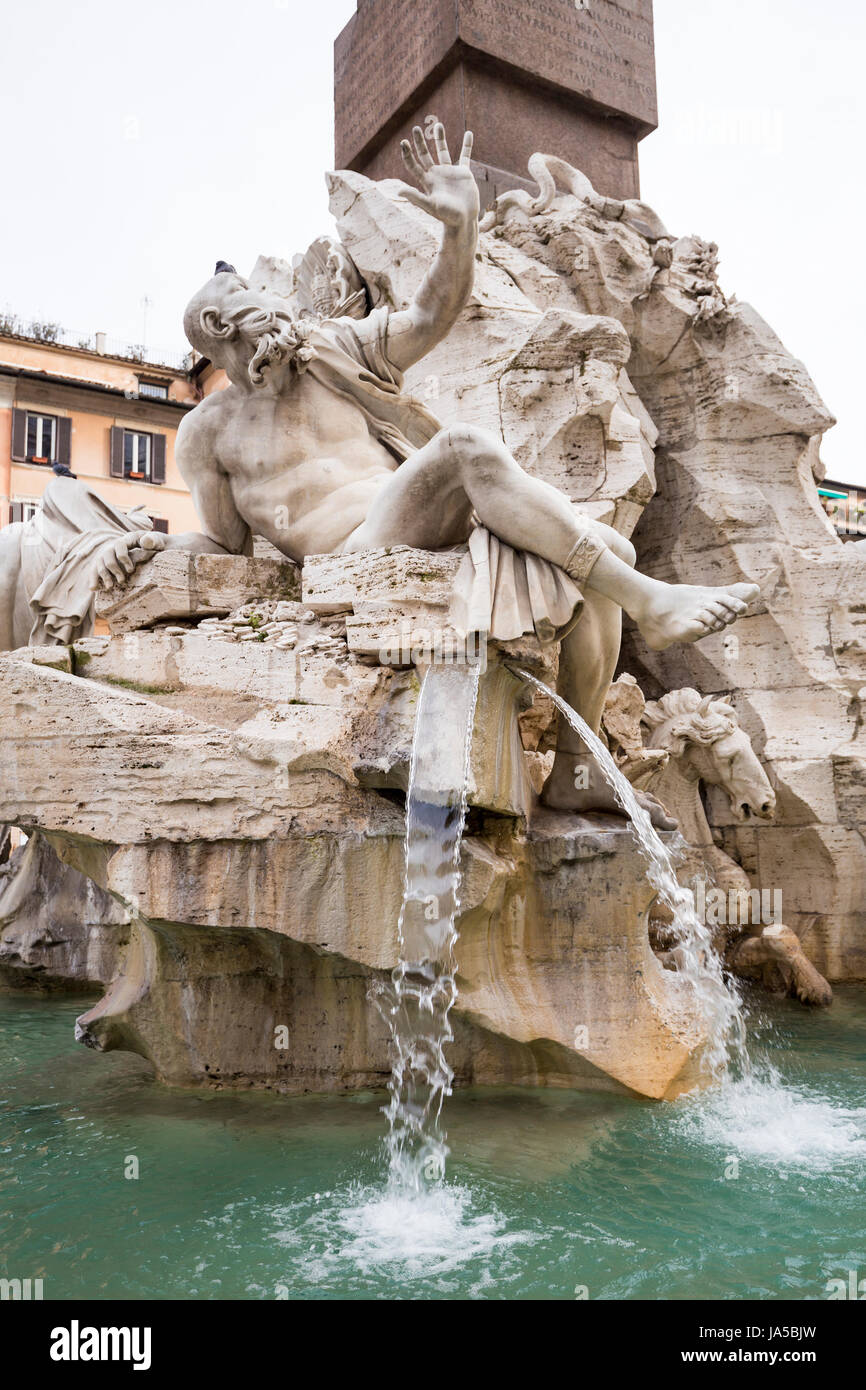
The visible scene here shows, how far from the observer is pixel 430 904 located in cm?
343

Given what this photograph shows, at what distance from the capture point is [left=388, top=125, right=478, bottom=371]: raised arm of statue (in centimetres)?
411

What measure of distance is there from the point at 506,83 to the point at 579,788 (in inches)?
219

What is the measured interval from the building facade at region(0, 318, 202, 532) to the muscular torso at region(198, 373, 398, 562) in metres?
15.6

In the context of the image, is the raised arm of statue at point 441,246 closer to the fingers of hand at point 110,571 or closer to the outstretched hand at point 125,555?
the outstretched hand at point 125,555

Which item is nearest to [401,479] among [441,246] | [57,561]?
[441,246]

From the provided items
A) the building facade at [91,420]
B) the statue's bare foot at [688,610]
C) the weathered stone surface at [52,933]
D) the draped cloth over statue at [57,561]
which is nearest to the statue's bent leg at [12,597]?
the draped cloth over statue at [57,561]

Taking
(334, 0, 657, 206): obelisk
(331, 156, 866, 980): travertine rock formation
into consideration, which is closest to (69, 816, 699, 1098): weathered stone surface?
(331, 156, 866, 980): travertine rock formation

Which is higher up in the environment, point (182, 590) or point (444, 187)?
point (444, 187)

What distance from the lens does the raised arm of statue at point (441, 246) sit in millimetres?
4105

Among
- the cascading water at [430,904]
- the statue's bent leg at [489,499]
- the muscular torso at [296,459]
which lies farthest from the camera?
the muscular torso at [296,459]

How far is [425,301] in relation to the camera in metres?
4.49

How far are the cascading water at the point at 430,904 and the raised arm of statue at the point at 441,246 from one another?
1.72 metres

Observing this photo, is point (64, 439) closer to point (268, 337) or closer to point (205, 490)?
point (205, 490)
